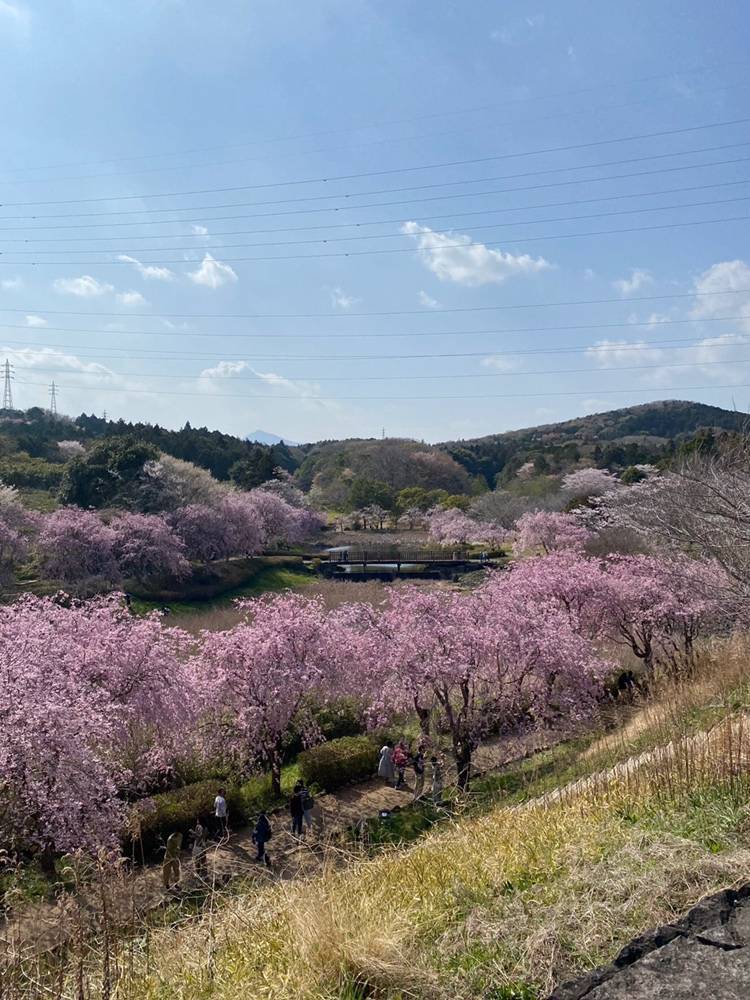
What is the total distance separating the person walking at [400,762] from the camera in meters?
14.9

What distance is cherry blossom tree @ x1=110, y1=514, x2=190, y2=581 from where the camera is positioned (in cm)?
3541

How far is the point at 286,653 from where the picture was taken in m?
14.9

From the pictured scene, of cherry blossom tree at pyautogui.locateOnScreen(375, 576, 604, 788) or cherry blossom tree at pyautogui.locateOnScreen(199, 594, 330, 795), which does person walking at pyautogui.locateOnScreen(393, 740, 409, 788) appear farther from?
cherry blossom tree at pyautogui.locateOnScreen(199, 594, 330, 795)

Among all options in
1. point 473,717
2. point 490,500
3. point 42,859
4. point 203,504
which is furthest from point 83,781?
point 490,500

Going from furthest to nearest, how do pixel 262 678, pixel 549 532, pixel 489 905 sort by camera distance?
pixel 549 532
pixel 262 678
pixel 489 905

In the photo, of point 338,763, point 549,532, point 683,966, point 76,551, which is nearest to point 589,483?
point 549,532

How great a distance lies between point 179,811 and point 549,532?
110ft

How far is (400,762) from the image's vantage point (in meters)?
14.8

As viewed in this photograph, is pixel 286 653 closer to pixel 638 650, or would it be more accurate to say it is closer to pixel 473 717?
pixel 473 717

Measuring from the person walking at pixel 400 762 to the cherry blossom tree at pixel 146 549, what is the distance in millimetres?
23618

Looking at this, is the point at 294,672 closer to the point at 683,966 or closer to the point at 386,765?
the point at 386,765

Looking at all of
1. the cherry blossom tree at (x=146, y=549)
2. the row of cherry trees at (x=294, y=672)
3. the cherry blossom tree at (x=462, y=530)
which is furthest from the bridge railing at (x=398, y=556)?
the row of cherry trees at (x=294, y=672)

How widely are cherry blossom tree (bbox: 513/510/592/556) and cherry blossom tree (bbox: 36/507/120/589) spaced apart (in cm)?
2360

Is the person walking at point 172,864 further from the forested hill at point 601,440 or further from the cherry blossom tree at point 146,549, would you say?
the forested hill at point 601,440
